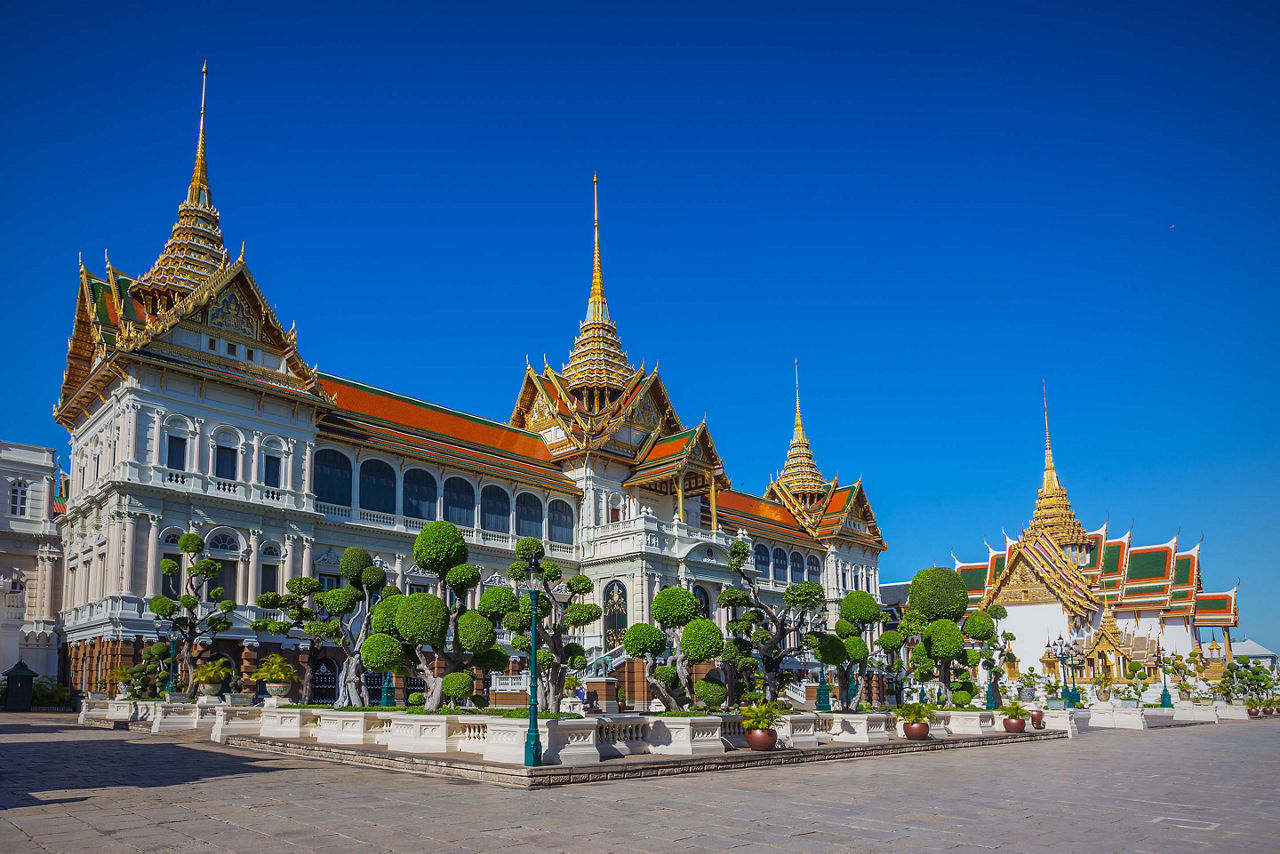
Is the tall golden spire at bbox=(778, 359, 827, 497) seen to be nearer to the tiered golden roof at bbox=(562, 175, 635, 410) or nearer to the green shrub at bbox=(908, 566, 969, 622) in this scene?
the tiered golden roof at bbox=(562, 175, 635, 410)

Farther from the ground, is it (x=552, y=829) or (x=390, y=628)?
(x=390, y=628)

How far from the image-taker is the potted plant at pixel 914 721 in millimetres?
27859

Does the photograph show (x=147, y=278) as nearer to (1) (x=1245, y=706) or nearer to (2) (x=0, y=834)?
(2) (x=0, y=834)

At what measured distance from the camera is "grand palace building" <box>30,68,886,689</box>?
35375 mm

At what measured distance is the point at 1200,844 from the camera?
36.9 feet

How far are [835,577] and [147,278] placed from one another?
44.3 meters

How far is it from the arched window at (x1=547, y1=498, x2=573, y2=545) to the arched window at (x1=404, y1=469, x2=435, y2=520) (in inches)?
265

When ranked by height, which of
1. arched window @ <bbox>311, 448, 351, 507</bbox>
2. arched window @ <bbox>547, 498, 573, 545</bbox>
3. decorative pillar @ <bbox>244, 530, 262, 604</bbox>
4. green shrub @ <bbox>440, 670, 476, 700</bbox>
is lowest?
green shrub @ <bbox>440, 670, 476, 700</bbox>

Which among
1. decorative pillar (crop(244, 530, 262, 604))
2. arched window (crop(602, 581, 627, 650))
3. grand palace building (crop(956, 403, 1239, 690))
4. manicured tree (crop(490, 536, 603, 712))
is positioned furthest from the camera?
grand palace building (crop(956, 403, 1239, 690))

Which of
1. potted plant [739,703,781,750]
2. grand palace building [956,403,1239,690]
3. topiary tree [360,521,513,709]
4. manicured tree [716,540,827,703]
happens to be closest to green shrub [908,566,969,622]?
manicured tree [716,540,827,703]

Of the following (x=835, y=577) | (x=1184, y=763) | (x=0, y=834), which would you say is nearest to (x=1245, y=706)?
(x=835, y=577)

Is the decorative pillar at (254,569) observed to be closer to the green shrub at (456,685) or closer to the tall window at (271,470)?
the tall window at (271,470)

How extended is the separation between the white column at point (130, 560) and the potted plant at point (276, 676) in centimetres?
634

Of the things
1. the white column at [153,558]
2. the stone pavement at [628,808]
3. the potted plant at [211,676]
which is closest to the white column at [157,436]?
the white column at [153,558]
